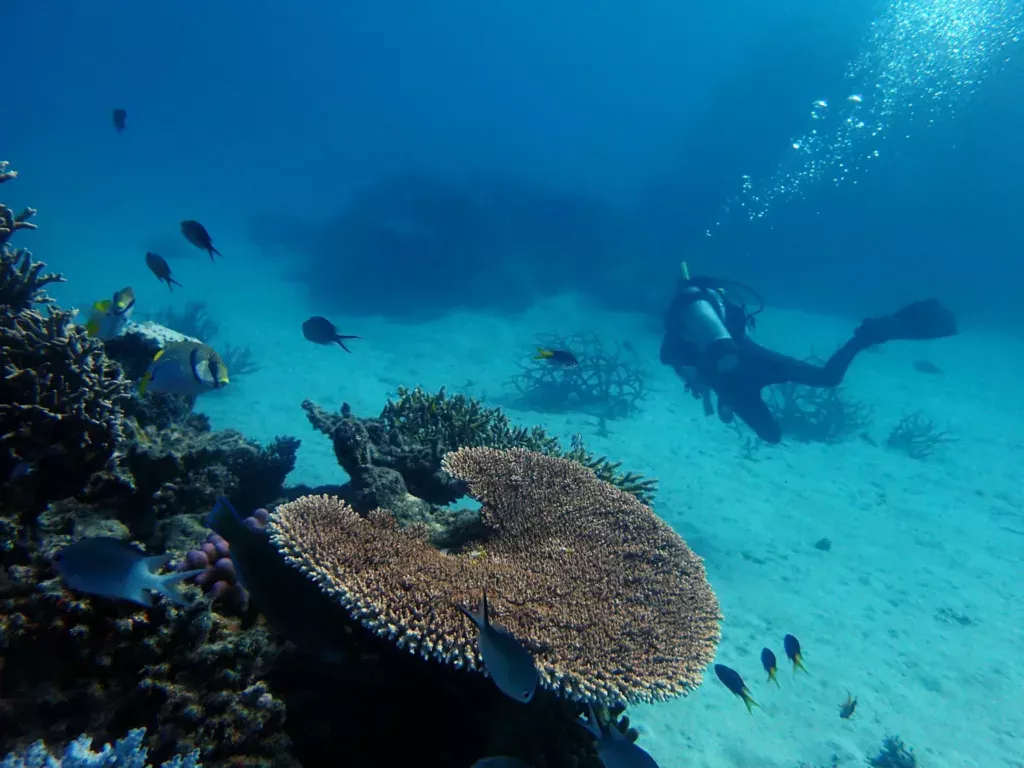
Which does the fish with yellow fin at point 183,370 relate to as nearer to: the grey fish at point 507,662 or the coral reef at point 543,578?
the coral reef at point 543,578

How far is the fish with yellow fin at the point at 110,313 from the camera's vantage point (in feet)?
16.4

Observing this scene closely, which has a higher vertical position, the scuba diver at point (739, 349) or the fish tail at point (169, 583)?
the scuba diver at point (739, 349)

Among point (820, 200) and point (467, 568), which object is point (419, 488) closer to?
point (467, 568)

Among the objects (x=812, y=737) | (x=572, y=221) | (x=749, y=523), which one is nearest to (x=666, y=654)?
(x=812, y=737)

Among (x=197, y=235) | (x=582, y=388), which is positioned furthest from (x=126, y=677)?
(x=582, y=388)

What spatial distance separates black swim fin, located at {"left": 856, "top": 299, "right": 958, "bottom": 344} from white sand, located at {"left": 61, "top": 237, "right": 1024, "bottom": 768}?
377cm

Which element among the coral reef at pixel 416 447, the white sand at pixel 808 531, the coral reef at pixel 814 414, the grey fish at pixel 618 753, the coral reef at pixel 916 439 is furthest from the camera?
the coral reef at pixel 814 414

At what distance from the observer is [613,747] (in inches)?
90.6

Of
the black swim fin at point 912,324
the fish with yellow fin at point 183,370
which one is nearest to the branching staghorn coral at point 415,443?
the fish with yellow fin at point 183,370

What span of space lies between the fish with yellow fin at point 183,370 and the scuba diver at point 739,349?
10380 mm

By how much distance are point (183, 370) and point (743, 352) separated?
11.4 m

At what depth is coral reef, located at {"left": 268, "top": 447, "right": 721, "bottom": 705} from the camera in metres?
2.52

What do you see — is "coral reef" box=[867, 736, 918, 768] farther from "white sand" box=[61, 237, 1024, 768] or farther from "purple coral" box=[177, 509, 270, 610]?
"purple coral" box=[177, 509, 270, 610]

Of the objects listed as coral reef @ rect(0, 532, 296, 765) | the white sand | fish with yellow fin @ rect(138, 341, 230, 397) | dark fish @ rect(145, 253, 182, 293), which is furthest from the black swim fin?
coral reef @ rect(0, 532, 296, 765)
